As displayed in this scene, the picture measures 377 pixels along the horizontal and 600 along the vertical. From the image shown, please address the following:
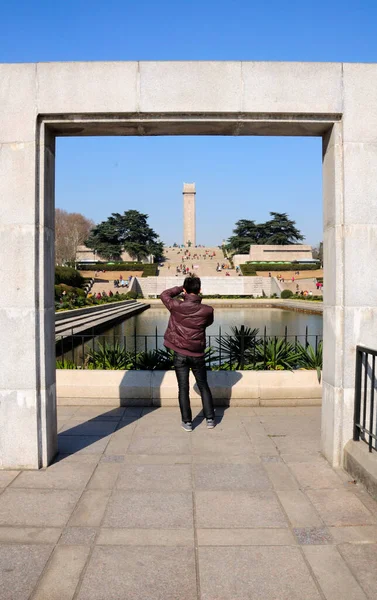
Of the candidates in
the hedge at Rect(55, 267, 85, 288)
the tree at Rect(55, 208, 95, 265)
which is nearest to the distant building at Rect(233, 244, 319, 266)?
the tree at Rect(55, 208, 95, 265)

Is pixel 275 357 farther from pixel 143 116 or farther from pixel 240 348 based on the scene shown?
pixel 143 116

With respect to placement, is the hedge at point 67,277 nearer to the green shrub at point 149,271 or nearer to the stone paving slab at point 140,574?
the green shrub at point 149,271

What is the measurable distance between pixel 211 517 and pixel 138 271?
57640 mm

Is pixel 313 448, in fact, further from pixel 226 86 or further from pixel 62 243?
pixel 62 243

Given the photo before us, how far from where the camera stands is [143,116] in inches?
183

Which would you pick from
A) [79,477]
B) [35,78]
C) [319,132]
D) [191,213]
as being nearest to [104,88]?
[35,78]

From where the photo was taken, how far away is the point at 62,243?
6606 cm

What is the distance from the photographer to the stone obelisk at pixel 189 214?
8412 cm

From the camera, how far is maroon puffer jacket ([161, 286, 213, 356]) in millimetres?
5617

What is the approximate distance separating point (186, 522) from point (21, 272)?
102 inches

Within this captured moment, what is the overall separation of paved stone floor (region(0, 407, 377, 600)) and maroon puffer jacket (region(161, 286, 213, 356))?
3.25 feet

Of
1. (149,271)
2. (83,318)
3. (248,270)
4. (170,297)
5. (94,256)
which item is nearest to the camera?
(170,297)

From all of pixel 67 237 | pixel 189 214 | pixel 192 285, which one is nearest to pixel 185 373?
pixel 192 285

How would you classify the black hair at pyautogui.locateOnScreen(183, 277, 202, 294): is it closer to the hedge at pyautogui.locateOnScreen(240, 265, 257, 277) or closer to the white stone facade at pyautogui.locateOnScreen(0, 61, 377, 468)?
the white stone facade at pyautogui.locateOnScreen(0, 61, 377, 468)
